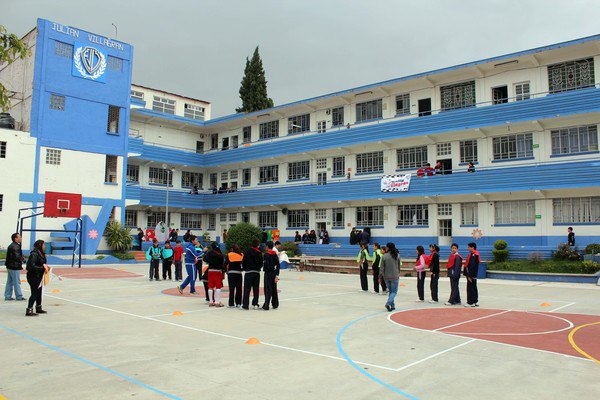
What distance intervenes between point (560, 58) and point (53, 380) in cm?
3163

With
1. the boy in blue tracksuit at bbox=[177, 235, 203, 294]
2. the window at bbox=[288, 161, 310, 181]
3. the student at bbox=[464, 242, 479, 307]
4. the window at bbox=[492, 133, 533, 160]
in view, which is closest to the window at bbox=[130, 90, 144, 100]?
the window at bbox=[288, 161, 310, 181]

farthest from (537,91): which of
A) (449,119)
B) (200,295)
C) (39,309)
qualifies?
(39,309)

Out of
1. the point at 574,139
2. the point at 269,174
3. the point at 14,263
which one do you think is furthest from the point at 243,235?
the point at 14,263

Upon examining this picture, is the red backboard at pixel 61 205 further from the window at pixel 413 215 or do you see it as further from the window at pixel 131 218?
the window at pixel 413 215

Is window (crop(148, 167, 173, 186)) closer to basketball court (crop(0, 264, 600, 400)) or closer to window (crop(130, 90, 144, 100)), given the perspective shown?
window (crop(130, 90, 144, 100))

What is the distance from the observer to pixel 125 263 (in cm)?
3600

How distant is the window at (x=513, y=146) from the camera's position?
30.7 m

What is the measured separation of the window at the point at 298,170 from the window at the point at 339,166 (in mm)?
2751

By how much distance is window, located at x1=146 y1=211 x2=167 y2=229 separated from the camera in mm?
44969

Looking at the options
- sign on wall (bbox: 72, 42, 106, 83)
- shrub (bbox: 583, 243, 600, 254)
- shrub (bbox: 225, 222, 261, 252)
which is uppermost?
sign on wall (bbox: 72, 42, 106, 83)

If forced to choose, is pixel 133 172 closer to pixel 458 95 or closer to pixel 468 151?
pixel 458 95

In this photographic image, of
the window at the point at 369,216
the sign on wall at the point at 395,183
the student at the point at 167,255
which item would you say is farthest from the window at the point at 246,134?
the student at the point at 167,255

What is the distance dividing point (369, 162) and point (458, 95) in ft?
26.6

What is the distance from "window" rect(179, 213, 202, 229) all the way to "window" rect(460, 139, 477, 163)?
87.6 ft
